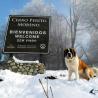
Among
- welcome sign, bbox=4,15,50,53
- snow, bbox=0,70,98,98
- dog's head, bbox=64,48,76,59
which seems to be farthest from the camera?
welcome sign, bbox=4,15,50,53

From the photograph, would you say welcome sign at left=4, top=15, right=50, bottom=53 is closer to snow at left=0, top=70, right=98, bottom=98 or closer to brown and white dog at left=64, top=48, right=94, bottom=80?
brown and white dog at left=64, top=48, right=94, bottom=80

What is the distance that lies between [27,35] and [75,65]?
383 inches

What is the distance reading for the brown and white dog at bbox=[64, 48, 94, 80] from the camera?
10.9 metres

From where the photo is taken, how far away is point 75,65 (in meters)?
11.1

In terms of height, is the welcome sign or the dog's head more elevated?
the welcome sign

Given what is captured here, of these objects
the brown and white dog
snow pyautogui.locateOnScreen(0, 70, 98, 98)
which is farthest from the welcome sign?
snow pyautogui.locateOnScreen(0, 70, 98, 98)

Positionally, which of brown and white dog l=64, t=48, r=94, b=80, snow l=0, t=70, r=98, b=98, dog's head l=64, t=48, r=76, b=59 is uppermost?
dog's head l=64, t=48, r=76, b=59

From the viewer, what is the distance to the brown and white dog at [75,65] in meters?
10.9

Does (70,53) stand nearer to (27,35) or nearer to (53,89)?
(53,89)

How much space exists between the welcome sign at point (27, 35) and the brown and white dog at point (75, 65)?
837cm

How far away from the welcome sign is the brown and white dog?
837cm

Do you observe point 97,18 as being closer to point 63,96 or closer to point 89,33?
point 89,33

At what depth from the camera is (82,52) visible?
166ft

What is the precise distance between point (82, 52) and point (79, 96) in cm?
4241
